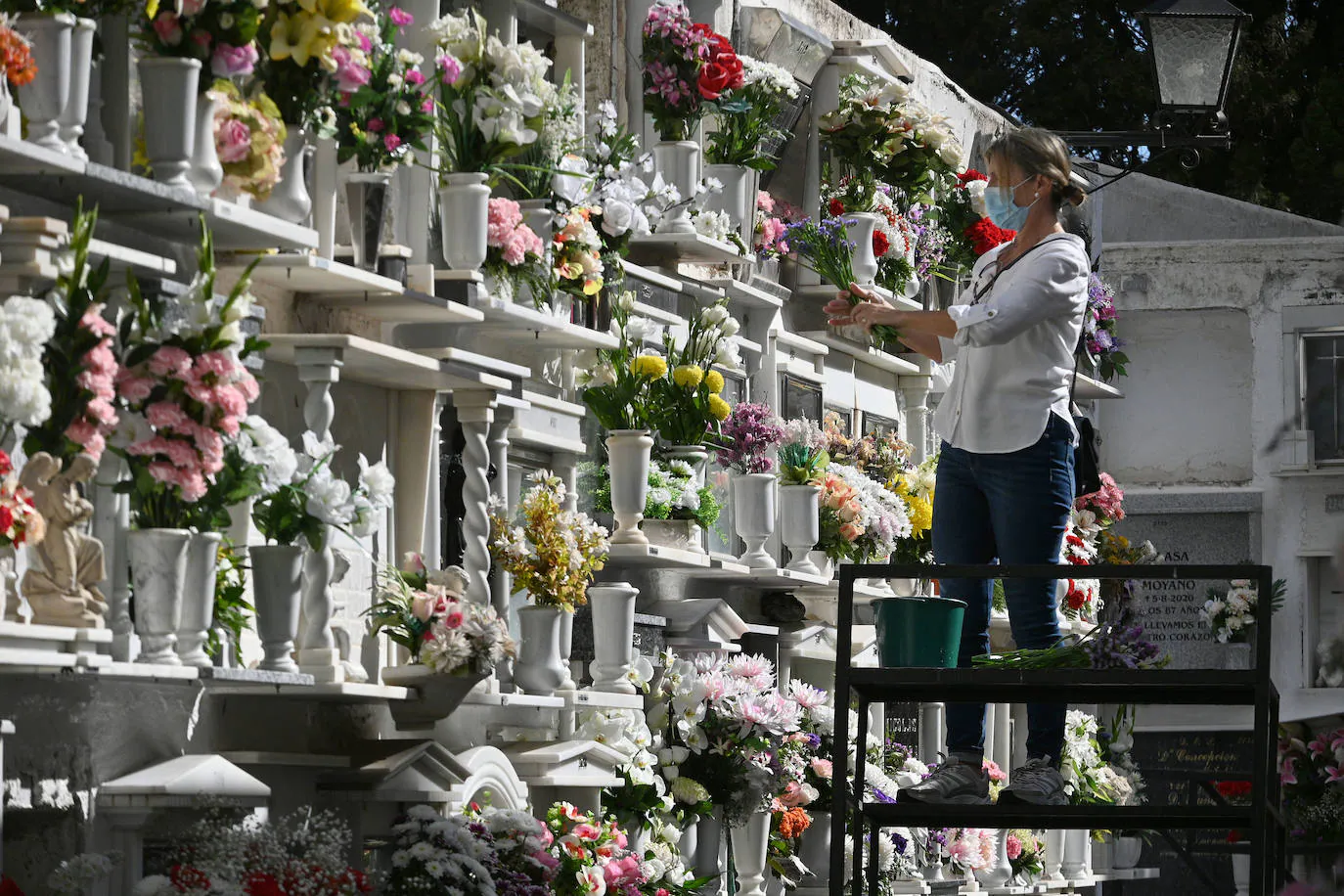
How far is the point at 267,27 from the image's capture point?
6.46 metres

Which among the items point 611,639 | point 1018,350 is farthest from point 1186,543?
point 1018,350

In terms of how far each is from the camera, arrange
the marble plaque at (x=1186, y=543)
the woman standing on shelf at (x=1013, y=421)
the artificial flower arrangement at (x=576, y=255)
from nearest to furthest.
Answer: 1. the woman standing on shelf at (x=1013, y=421)
2. the artificial flower arrangement at (x=576, y=255)
3. the marble plaque at (x=1186, y=543)

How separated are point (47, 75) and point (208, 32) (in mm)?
602

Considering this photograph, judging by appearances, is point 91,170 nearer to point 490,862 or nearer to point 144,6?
point 144,6

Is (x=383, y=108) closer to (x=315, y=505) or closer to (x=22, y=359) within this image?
(x=315, y=505)

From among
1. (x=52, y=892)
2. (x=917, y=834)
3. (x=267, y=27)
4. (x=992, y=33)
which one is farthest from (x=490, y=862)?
(x=992, y=33)

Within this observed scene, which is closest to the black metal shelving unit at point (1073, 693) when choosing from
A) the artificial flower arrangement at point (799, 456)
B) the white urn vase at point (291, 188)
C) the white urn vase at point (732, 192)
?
the white urn vase at point (291, 188)

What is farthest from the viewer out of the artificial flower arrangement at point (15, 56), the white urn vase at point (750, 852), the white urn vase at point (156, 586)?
the white urn vase at point (750, 852)

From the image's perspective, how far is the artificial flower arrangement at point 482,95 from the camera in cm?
796

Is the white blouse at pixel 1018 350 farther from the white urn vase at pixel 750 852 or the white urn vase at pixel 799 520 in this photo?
the white urn vase at pixel 799 520

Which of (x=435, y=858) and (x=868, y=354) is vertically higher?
(x=868, y=354)

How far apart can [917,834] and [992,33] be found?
15.2m

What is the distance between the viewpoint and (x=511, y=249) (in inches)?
324

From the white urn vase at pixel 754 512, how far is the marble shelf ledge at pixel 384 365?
8.11 ft
